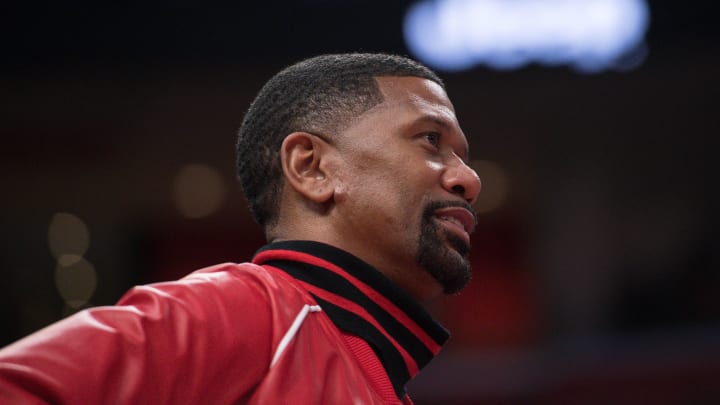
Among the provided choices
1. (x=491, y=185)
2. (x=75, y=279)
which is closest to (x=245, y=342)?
(x=75, y=279)

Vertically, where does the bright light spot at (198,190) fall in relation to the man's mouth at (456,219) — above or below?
below

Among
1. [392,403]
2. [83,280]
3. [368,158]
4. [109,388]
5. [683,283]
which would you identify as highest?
[368,158]

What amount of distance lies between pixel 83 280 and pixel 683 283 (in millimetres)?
5557

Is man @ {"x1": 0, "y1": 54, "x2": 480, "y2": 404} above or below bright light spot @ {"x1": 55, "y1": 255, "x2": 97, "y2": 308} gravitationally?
above

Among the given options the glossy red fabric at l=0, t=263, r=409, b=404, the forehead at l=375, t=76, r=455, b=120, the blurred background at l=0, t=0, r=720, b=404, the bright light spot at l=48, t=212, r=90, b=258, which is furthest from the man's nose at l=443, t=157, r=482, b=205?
the bright light spot at l=48, t=212, r=90, b=258

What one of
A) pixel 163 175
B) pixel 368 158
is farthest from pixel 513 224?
pixel 368 158

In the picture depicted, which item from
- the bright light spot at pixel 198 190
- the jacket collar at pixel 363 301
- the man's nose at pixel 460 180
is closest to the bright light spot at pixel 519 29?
the bright light spot at pixel 198 190

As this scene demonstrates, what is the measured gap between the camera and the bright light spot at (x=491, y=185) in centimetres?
806

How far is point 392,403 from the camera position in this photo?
1.25m

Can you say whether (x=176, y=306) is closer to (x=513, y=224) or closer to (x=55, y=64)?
(x=55, y=64)

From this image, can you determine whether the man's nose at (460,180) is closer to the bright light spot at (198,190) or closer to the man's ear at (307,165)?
the man's ear at (307,165)

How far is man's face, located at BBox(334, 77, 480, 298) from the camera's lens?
1.42 metres

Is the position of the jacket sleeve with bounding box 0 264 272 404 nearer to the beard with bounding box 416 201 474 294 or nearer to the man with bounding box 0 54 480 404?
the man with bounding box 0 54 480 404

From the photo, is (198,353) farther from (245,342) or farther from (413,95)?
(413,95)
